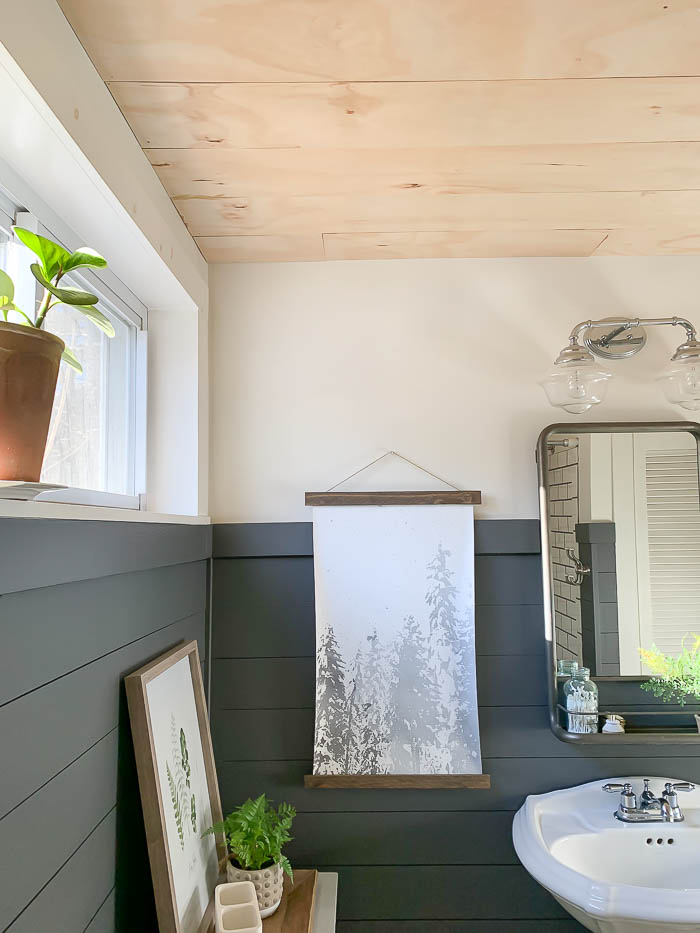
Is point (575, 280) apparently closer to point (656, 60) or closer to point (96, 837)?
point (656, 60)

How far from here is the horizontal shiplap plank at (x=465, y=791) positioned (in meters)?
1.95

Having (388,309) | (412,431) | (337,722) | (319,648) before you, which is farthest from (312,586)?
(388,309)

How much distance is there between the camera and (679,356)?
6.19 ft

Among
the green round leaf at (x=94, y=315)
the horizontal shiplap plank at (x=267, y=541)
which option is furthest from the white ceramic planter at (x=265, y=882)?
the green round leaf at (x=94, y=315)

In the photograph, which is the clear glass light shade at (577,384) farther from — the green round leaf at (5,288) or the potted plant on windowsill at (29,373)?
the green round leaf at (5,288)

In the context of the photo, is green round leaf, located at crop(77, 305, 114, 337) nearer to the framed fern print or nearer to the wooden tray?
the framed fern print

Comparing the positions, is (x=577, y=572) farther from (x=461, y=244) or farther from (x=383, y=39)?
(x=383, y=39)

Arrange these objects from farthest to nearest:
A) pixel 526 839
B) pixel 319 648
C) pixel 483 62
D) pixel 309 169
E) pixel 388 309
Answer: pixel 388 309 → pixel 319 648 → pixel 526 839 → pixel 309 169 → pixel 483 62

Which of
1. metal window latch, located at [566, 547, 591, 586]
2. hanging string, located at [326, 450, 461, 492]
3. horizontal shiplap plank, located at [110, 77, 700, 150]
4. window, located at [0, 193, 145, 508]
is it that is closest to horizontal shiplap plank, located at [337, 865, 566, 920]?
metal window latch, located at [566, 547, 591, 586]

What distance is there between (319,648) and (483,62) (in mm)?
1362

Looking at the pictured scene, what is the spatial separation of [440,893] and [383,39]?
1.91m

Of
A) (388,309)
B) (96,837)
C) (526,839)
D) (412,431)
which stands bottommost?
(526,839)

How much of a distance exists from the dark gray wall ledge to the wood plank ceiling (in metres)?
0.74

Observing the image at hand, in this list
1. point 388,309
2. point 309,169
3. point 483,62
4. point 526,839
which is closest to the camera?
point 483,62
